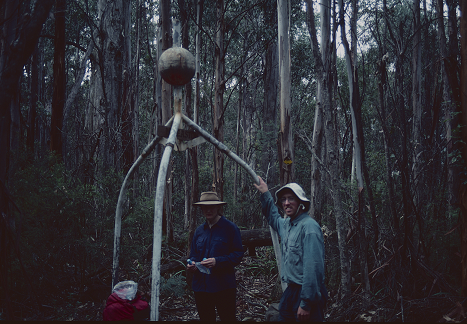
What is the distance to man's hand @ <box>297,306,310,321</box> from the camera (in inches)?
105

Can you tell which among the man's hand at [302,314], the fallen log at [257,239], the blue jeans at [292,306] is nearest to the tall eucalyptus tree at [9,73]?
the blue jeans at [292,306]

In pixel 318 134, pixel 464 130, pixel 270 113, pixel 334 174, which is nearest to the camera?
pixel 464 130

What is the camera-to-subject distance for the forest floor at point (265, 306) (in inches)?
160

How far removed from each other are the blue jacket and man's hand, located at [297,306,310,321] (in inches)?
38.3

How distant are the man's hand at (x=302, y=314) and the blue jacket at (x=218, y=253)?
973 mm

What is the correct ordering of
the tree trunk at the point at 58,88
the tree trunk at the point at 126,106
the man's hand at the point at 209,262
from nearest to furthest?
the man's hand at the point at 209,262
the tree trunk at the point at 58,88
the tree trunk at the point at 126,106

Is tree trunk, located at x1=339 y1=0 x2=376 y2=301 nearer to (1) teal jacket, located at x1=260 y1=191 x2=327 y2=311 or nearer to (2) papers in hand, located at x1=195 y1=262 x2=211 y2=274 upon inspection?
(1) teal jacket, located at x1=260 y1=191 x2=327 y2=311

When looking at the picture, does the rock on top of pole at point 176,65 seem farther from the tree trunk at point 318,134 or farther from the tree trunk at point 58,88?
the tree trunk at point 58,88

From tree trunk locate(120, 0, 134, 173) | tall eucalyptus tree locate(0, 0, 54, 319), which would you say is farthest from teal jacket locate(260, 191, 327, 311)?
tree trunk locate(120, 0, 134, 173)

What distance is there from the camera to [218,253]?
3.61 metres

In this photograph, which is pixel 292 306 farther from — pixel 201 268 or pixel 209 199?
pixel 209 199

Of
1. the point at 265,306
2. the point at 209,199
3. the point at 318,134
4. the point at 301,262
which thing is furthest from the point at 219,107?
the point at 301,262

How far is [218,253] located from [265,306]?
2.44 meters

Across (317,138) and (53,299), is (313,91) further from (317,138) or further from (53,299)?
(53,299)
